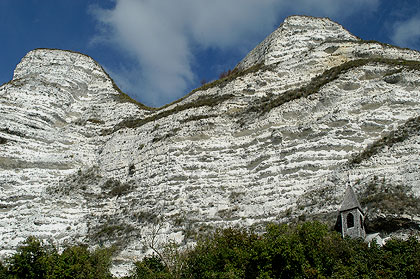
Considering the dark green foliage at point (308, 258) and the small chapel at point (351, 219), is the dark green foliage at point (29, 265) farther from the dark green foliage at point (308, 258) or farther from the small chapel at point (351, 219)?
the small chapel at point (351, 219)

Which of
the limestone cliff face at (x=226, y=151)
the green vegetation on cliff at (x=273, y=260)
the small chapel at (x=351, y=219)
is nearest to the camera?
the green vegetation on cliff at (x=273, y=260)

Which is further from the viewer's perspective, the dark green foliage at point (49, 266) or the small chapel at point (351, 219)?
the dark green foliage at point (49, 266)

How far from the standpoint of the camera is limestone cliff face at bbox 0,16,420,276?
26.8m

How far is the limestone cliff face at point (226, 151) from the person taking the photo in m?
26.8

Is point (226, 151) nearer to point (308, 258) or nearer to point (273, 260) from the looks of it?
point (273, 260)

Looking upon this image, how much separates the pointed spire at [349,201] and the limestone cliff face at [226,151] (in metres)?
0.68

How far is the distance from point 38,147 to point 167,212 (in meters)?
14.7

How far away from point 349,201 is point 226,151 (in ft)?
37.6

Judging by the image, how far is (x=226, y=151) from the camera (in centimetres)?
3275

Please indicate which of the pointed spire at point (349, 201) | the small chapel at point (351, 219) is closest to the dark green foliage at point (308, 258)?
the small chapel at point (351, 219)

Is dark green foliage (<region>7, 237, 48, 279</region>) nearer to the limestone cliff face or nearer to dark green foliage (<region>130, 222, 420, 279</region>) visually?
dark green foliage (<region>130, 222, 420, 279</region>)

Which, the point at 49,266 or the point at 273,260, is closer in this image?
the point at 273,260

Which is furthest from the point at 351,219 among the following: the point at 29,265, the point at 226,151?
the point at 29,265

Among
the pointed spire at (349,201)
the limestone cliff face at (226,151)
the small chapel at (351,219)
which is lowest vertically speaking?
the small chapel at (351,219)
